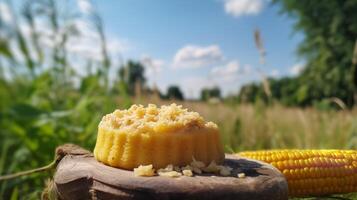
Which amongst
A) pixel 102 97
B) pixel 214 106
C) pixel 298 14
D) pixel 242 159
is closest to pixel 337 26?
pixel 298 14

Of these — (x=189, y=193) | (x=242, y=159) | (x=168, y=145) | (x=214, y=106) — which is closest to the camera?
(x=189, y=193)

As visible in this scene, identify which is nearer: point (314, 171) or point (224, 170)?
point (224, 170)

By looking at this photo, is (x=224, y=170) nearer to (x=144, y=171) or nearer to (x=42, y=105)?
(x=144, y=171)

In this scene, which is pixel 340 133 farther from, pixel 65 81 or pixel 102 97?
pixel 65 81

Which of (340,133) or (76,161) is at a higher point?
(340,133)

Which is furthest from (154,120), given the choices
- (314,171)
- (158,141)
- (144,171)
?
(314,171)

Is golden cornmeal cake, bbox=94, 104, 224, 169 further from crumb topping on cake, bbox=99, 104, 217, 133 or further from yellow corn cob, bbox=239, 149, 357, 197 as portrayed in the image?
yellow corn cob, bbox=239, 149, 357, 197

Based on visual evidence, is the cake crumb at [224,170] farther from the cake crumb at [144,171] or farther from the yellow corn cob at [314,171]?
the yellow corn cob at [314,171]
